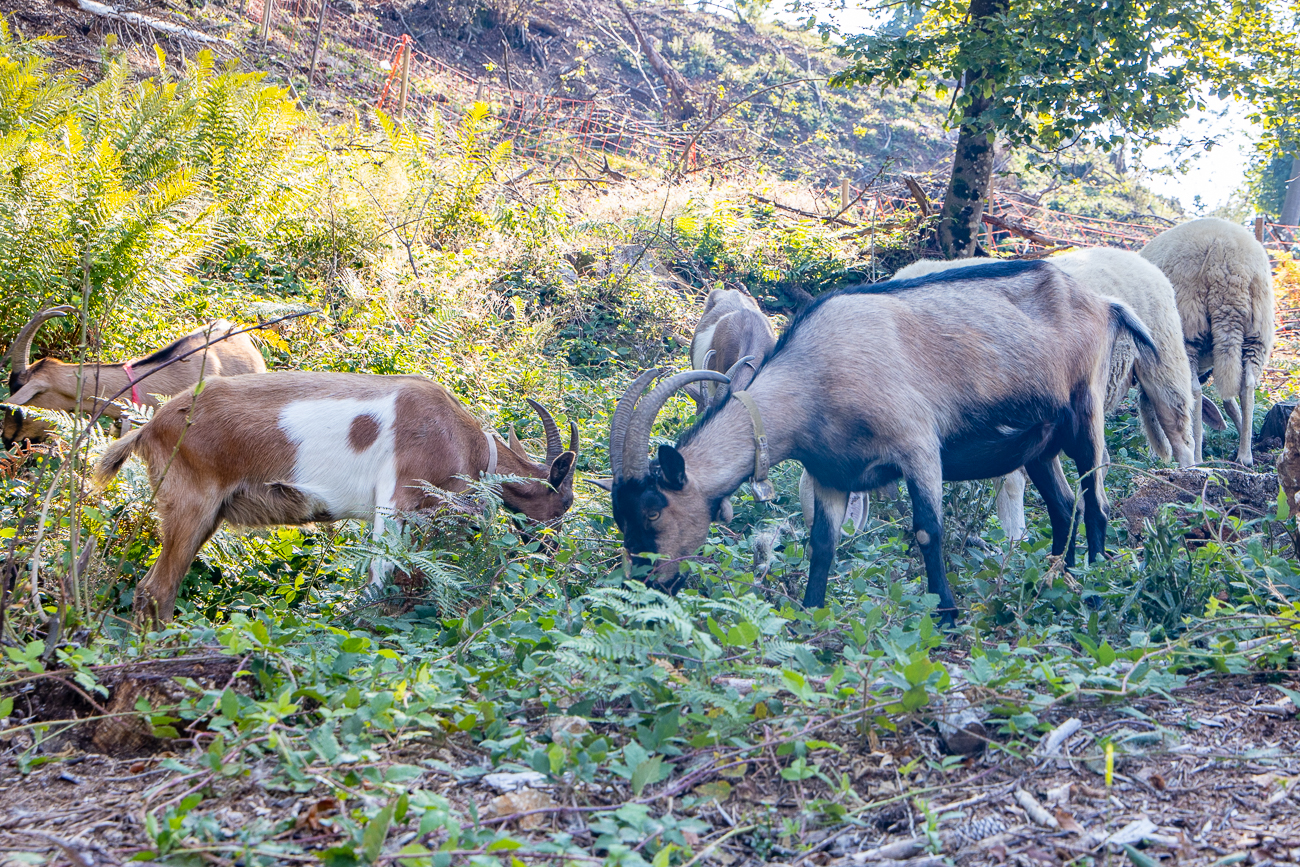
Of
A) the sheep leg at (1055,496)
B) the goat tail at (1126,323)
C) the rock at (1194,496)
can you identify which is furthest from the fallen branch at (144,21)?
the rock at (1194,496)

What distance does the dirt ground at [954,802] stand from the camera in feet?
7.00

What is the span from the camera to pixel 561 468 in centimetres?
508

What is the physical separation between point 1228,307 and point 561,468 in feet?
18.9

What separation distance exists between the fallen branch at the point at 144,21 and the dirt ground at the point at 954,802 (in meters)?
16.6

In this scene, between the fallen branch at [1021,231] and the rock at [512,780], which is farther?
the fallen branch at [1021,231]

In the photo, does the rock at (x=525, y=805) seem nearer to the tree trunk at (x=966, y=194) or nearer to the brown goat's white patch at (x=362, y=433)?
the brown goat's white patch at (x=362, y=433)

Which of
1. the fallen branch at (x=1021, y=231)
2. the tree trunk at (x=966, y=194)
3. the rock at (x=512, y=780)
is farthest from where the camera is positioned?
the fallen branch at (x=1021, y=231)

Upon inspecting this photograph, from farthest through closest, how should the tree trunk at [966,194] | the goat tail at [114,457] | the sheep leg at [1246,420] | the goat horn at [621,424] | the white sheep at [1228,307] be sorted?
the tree trunk at [966,194] < the white sheep at [1228,307] < the sheep leg at [1246,420] < the goat horn at [621,424] < the goat tail at [114,457]

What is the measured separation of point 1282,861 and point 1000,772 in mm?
636

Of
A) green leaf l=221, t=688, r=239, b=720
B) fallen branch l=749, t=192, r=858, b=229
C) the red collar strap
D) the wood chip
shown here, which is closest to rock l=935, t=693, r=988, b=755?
the wood chip

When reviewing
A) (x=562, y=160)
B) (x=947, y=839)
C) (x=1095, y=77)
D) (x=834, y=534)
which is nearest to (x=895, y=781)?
(x=947, y=839)

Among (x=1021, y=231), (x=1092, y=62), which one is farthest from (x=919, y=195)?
(x=1092, y=62)

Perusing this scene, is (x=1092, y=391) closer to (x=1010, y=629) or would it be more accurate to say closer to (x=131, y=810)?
(x=1010, y=629)

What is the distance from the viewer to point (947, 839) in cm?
220
